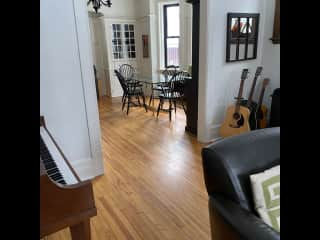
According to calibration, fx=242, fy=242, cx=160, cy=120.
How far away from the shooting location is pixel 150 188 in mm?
2393

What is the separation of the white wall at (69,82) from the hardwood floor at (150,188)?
0.42m

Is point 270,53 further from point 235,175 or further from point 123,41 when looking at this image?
point 123,41

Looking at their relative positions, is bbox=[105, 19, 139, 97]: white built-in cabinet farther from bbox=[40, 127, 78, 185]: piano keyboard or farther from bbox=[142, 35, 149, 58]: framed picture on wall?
bbox=[40, 127, 78, 185]: piano keyboard

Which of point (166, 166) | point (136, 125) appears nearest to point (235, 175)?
Result: point (166, 166)

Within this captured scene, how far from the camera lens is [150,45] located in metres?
6.33

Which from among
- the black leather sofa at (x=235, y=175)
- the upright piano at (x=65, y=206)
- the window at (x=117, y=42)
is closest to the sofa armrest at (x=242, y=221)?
the black leather sofa at (x=235, y=175)

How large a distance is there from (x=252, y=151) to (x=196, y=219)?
933 millimetres

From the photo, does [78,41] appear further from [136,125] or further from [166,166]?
[136,125]

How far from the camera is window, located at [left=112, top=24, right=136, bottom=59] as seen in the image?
642cm

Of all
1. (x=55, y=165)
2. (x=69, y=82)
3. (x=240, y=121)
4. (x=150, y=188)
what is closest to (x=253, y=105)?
(x=240, y=121)

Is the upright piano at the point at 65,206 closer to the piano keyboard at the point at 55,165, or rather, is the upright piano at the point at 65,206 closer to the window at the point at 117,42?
the piano keyboard at the point at 55,165

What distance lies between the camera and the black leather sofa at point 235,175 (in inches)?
42.6
